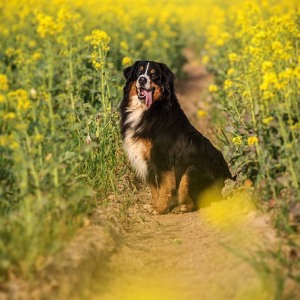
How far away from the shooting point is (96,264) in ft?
13.8

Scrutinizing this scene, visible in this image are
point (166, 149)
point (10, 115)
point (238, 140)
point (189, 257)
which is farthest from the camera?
point (166, 149)

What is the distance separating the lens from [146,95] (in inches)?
253

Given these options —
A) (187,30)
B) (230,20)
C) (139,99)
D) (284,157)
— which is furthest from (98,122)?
(187,30)

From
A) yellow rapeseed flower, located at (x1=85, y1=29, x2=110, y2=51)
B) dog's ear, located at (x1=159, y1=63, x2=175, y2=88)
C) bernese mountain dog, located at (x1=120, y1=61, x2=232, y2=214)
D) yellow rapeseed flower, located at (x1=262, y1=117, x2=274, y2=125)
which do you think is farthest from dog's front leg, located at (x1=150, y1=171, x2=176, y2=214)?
yellow rapeseed flower, located at (x1=262, y1=117, x2=274, y2=125)

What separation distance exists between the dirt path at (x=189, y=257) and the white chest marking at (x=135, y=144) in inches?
16.6

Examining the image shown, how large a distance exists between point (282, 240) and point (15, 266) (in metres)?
1.85

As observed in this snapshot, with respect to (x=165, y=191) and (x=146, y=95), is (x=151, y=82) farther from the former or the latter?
(x=165, y=191)

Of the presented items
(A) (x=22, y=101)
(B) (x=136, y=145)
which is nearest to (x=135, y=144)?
(B) (x=136, y=145)

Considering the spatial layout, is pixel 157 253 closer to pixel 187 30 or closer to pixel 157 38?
pixel 157 38

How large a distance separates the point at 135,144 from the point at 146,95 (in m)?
0.52

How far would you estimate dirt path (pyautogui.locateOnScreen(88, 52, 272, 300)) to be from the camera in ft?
12.9

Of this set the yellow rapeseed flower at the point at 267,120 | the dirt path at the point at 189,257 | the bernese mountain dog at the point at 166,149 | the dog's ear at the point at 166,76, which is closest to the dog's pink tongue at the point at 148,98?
the bernese mountain dog at the point at 166,149

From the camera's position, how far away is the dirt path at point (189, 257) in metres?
3.95

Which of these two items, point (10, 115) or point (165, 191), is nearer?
point (10, 115)
